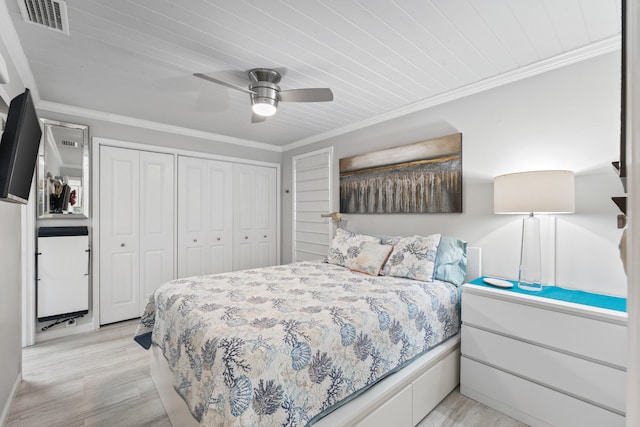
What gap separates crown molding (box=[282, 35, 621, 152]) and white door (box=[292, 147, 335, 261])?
0.76 metres

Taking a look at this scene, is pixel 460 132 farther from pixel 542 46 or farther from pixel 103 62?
pixel 103 62

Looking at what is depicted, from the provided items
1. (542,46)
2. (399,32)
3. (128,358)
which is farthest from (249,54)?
(128,358)

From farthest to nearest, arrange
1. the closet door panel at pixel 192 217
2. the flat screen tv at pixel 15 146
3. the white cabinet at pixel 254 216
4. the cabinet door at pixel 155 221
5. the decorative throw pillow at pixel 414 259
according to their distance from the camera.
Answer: the white cabinet at pixel 254 216, the closet door panel at pixel 192 217, the cabinet door at pixel 155 221, the decorative throw pillow at pixel 414 259, the flat screen tv at pixel 15 146

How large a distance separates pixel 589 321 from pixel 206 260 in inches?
159

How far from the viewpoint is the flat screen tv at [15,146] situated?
1.44 metres

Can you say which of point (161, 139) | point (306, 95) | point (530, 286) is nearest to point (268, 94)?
point (306, 95)

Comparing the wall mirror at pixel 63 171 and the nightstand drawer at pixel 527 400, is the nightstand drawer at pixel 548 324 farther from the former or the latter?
the wall mirror at pixel 63 171

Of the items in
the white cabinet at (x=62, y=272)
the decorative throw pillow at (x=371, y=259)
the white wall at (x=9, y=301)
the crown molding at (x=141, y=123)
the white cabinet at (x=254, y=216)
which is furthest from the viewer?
the white cabinet at (x=254, y=216)

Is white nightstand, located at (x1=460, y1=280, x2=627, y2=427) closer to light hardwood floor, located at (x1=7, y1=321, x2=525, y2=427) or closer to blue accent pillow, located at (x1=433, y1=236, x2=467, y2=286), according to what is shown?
light hardwood floor, located at (x1=7, y1=321, x2=525, y2=427)

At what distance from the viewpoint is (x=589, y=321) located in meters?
1.72

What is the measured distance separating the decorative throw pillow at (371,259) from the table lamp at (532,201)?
3.37 feet

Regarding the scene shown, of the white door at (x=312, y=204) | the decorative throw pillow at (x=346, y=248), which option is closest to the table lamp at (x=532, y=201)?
the decorative throw pillow at (x=346, y=248)

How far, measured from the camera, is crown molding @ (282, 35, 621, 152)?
205 centimetres

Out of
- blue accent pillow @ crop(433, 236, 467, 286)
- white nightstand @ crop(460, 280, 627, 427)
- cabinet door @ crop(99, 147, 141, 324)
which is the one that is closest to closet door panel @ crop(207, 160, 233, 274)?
cabinet door @ crop(99, 147, 141, 324)
